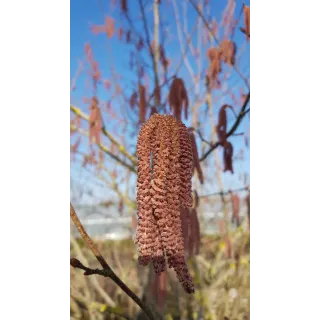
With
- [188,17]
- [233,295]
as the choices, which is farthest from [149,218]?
[233,295]

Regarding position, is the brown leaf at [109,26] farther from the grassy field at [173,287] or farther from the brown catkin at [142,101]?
the grassy field at [173,287]

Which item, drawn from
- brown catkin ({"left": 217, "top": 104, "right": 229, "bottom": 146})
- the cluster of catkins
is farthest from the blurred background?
the cluster of catkins

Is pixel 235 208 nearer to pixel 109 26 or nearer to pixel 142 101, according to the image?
pixel 142 101
